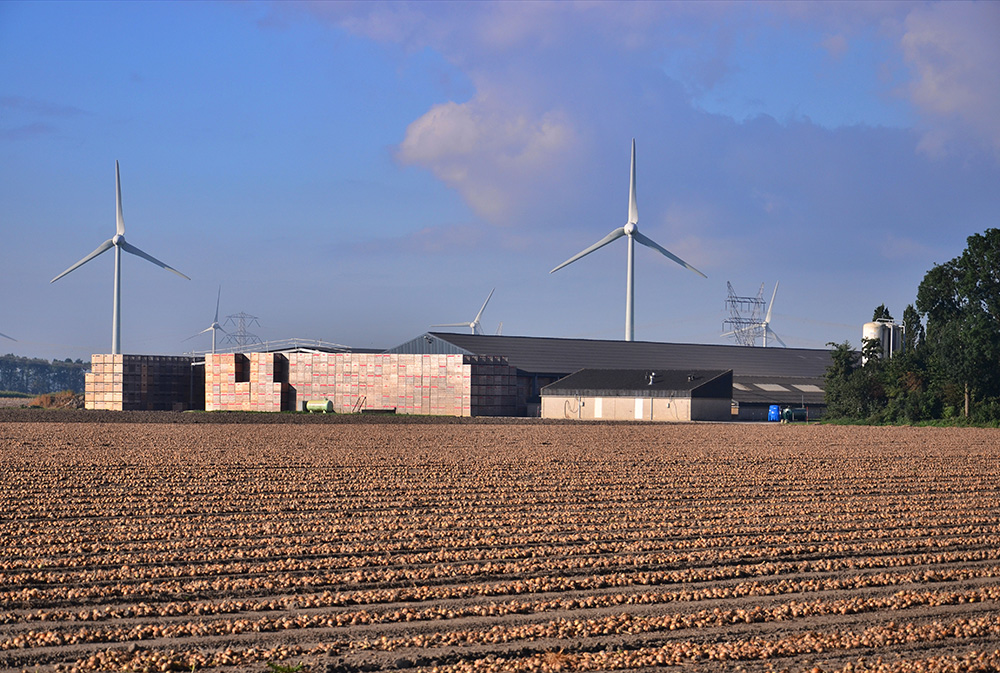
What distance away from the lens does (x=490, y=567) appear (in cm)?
1513

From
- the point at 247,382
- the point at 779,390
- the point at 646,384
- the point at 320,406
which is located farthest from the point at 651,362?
the point at 247,382

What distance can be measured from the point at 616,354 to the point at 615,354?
0.08 meters

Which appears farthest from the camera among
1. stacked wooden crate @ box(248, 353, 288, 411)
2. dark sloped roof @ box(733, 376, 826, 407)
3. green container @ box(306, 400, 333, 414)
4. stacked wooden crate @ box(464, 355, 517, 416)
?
dark sloped roof @ box(733, 376, 826, 407)

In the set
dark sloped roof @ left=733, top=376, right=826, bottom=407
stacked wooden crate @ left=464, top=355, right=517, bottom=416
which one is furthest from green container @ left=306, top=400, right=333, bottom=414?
dark sloped roof @ left=733, top=376, right=826, bottom=407

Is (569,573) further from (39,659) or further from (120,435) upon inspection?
(120,435)

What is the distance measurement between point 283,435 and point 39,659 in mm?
35496

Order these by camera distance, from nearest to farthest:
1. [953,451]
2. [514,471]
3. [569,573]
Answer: [569,573] → [514,471] → [953,451]

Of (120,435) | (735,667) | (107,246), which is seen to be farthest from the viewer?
(107,246)

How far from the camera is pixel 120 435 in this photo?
44.3m

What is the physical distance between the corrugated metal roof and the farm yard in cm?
5750

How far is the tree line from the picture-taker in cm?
6316

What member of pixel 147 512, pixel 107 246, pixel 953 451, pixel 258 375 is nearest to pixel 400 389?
pixel 258 375

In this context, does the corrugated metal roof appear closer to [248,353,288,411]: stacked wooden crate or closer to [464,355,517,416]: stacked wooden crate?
[464,355,517,416]: stacked wooden crate

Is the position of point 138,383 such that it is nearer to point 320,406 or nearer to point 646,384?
point 320,406
